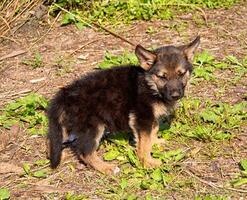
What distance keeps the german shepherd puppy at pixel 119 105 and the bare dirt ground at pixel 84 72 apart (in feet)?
1.14

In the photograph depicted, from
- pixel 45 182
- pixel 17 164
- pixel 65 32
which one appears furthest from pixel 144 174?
pixel 65 32

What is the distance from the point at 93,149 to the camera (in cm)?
582

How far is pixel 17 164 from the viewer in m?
6.18

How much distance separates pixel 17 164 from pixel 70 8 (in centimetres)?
412

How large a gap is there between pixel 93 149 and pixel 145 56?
1.15 metres

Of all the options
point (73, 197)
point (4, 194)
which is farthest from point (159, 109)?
point (4, 194)

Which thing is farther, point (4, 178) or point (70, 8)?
point (70, 8)

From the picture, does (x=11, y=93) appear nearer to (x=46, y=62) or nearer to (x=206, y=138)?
(x=46, y=62)

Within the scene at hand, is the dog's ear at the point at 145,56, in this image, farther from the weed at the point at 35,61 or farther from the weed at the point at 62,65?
the weed at the point at 35,61

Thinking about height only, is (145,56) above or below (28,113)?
above

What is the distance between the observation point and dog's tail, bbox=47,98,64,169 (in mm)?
5824

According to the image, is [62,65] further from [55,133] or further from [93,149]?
[93,149]

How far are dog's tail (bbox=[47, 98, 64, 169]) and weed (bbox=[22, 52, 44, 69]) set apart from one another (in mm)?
2479

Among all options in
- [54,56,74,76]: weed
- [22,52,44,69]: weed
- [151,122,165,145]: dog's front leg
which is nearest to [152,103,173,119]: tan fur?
[151,122,165,145]: dog's front leg
